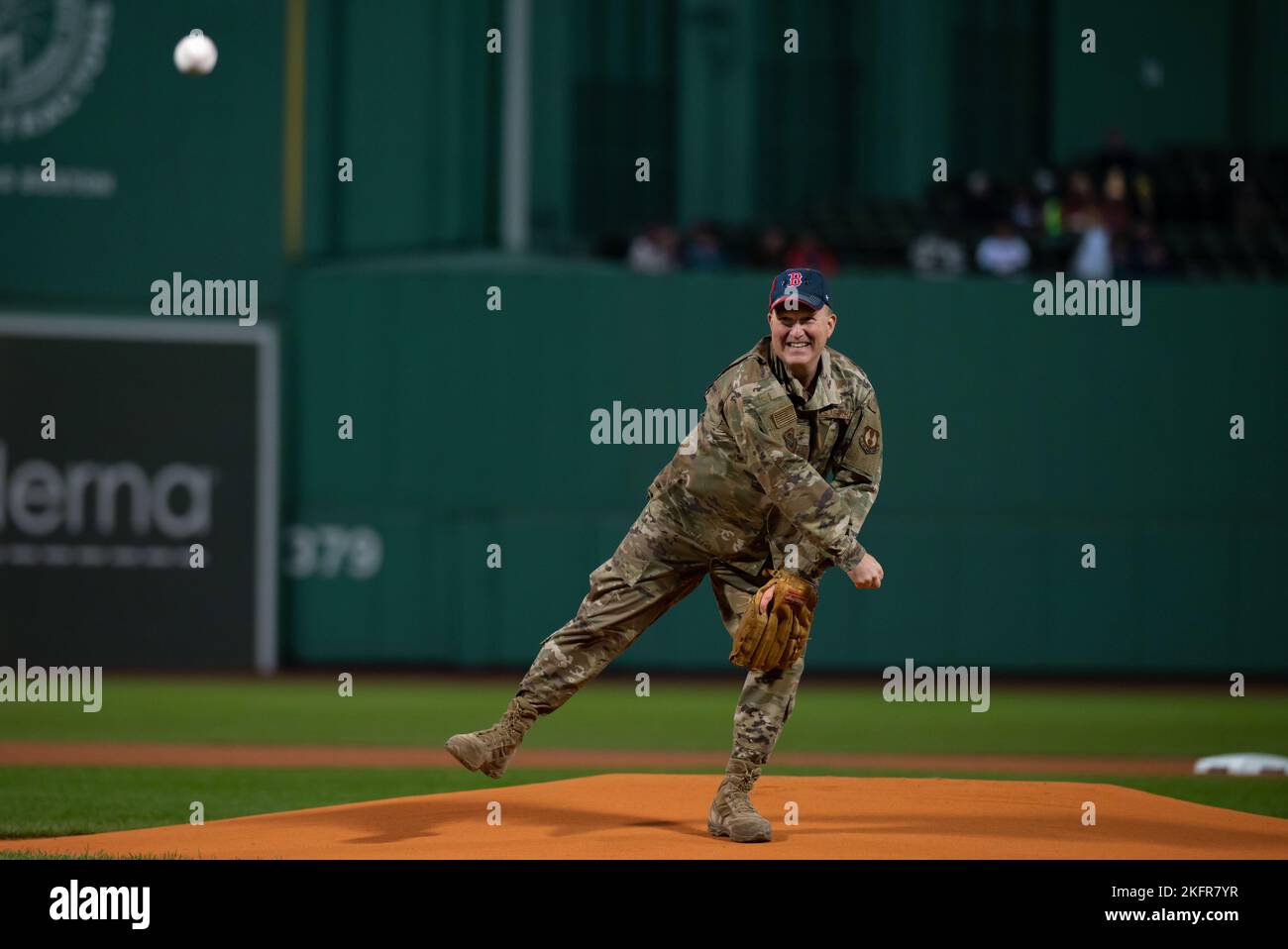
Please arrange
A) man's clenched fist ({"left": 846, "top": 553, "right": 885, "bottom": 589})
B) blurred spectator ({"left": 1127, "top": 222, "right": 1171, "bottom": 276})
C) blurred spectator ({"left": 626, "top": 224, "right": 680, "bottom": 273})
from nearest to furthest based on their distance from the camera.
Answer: man's clenched fist ({"left": 846, "top": 553, "right": 885, "bottom": 589})
blurred spectator ({"left": 1127, "top": 222, "right": 1171, "bottom": 276})
blurred spectator ({"left": 626, "top": 224, "right": 680, "bottom": 273})

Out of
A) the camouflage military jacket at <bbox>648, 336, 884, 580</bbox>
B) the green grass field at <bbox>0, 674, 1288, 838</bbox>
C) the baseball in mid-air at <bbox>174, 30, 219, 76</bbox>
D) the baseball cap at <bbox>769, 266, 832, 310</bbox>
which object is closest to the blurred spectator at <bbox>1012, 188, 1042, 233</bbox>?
the green grass field at <bbox>0, 674, 1288, 838</bbox>

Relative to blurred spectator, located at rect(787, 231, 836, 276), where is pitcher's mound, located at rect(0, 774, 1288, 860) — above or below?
below

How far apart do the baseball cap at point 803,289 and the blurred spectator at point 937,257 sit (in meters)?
11.5

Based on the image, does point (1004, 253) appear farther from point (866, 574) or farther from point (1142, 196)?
point (866, 574)

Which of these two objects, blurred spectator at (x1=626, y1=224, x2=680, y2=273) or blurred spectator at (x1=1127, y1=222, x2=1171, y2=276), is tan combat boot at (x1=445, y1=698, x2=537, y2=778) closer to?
blurred spectator at (x1=626, y1=224, x2=680, y2=273)

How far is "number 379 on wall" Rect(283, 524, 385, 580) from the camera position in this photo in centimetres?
1738

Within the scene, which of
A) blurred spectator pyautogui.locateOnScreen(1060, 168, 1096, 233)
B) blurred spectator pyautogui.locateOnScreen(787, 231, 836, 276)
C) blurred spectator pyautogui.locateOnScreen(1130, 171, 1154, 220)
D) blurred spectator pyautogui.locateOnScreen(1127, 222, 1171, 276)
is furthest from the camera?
blurred spectator pyautogui.locateOnScreen(1130, 171, 1154, 220)

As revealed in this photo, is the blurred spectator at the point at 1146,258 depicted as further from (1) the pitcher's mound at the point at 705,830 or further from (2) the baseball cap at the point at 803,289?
(2) the baseball cap at the point at 803,289

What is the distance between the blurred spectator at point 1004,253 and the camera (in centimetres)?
1802

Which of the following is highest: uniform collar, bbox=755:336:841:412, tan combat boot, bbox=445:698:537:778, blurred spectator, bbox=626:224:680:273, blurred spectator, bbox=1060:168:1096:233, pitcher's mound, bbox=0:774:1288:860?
blurred spectator, bbox=1060:168:1096:233

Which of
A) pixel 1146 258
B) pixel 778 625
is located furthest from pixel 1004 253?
pixel 778 625

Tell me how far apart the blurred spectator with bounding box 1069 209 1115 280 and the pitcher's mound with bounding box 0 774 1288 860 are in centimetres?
988

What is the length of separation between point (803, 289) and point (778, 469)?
695 mm
